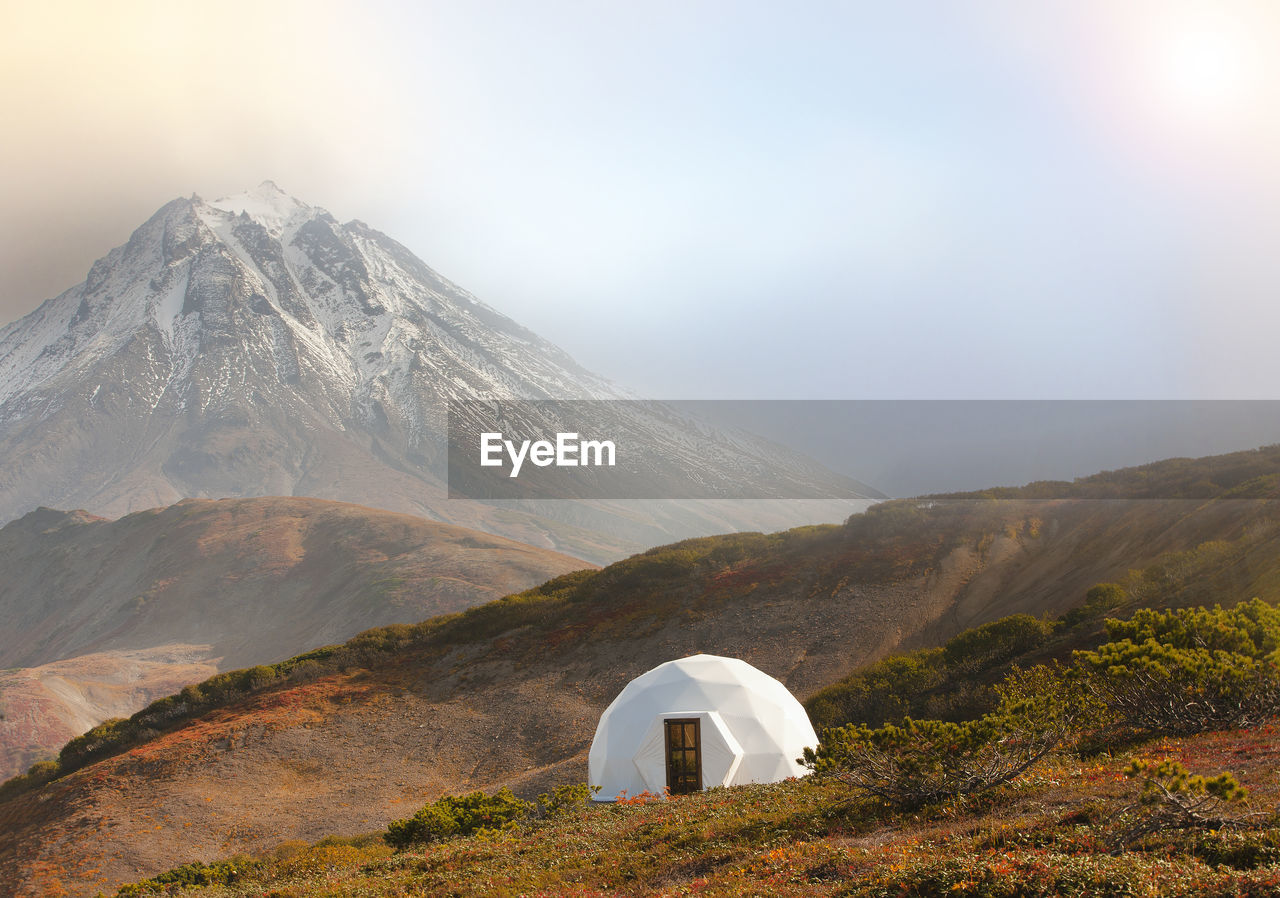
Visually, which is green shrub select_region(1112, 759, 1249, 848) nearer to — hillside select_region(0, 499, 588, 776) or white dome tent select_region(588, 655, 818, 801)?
white dome tent select_region(588, 655, 818, 801)

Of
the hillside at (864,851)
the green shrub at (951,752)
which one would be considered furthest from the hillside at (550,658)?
the green shrub at (951,752)

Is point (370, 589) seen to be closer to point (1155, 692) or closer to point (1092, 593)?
point (1092, 593)

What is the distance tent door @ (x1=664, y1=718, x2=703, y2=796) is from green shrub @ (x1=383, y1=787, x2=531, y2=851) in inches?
163

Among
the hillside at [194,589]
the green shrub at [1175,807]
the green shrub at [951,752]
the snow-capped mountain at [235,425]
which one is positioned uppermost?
the snow-capped mountain at [235,425]

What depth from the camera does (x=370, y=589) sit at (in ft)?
231

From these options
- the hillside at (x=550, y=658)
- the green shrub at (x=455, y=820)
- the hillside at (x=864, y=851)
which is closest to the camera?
the hillside at (x=864, y=851)

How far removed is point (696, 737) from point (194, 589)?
77935mm

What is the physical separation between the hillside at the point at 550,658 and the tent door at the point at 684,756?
5391 mm

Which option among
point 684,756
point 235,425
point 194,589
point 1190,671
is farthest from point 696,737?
point 235,425

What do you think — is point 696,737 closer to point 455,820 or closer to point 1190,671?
point 455,820

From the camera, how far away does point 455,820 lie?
16047mm

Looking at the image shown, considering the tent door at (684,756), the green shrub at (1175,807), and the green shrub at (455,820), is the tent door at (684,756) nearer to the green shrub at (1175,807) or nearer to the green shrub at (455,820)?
the green shrub at (455,820)

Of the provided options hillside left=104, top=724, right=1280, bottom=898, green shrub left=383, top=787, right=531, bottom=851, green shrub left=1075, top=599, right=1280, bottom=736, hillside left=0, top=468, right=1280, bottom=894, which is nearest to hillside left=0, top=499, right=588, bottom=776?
Result: hillside left=0, top=468, right=1280, bottom=894

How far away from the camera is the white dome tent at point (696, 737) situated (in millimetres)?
19406
